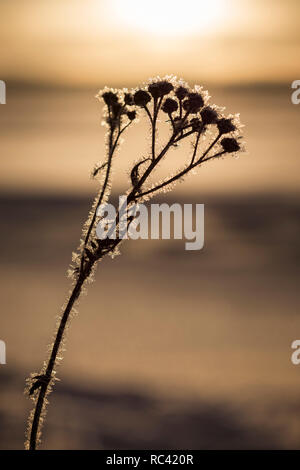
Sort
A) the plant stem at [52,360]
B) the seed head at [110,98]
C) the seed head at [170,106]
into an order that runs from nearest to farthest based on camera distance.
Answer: the plant stem at [52,360] < the seed head at [110,98] < the seed head at [170,106]

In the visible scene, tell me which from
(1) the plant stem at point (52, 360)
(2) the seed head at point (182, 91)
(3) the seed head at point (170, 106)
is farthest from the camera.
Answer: (3) the seed head at point (170, 106)

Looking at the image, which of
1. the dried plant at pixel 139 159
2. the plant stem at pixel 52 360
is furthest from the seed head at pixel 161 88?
the plant stem at pixel 52 360

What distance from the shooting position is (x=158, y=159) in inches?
110

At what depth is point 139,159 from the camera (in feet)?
9.32

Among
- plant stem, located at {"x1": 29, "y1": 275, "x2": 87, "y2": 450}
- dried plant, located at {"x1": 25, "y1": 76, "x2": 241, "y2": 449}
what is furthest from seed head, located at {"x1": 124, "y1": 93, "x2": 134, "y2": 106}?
plant stem, located at {"x1": 29, "y1": 275, "x2": 87, "y2": 450}

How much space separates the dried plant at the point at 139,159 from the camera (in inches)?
94.8

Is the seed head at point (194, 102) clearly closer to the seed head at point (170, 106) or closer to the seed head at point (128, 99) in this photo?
the seed head at point (170, 106)

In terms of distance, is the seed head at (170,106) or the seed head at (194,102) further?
the seed head at (170,106)

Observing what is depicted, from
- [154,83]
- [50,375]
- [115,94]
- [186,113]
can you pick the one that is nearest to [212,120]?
[186,113]

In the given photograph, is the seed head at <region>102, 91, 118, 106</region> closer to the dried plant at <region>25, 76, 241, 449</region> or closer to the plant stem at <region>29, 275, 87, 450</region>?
the dried plant at <region>25, 76, 241, 449</region>

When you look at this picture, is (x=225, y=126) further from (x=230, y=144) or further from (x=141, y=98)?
(x=141, y=98)
